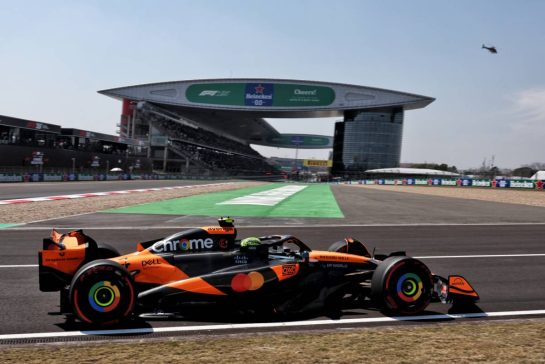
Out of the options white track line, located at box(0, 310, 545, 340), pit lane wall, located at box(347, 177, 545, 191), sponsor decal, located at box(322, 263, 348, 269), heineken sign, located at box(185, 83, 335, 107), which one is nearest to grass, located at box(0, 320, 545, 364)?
white track line, located at box(0, 310, 545, 340)

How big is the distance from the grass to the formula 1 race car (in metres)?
0.67

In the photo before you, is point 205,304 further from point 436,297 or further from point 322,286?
point 436,297

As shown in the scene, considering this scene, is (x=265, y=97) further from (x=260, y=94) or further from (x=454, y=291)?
(x=454, y=291)

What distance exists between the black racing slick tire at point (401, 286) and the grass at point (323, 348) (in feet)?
2.17

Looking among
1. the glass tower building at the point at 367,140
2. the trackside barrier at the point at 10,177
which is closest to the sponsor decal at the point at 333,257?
the trackside barrier at the point at 10,177

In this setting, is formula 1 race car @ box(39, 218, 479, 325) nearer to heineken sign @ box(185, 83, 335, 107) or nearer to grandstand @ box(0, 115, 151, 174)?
grandstand @ box(0, 115, 151, 174)

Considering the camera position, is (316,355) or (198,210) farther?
(198,210)

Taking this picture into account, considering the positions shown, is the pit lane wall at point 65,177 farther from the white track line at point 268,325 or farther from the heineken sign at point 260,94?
the white track line at point 268,325

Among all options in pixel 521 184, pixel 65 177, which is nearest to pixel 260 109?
pixel 65 177

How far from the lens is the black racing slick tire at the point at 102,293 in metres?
4.97

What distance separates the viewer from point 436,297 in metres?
6.00

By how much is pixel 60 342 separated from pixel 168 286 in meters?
1.30

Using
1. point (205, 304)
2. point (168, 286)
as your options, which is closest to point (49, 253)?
point (168, 286)

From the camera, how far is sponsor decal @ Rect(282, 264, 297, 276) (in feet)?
18.2
